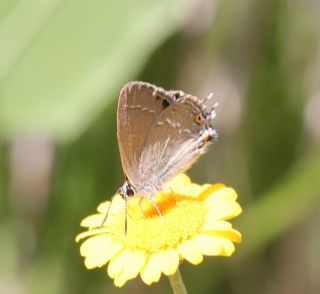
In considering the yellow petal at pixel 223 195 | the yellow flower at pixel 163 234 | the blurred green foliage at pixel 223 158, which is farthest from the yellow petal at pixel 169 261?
the blurred green foliage at pixel 223 158

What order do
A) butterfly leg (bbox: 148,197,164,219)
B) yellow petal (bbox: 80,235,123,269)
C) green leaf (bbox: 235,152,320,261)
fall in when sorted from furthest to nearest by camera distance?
green leaf (bbox: 235,152,320,261), butterfly leg (bbox: 148,197,164,219), yellow petal (bbox: 80,235,123,269)

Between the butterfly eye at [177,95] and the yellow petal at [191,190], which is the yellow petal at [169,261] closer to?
the yellow petal at [191,190]

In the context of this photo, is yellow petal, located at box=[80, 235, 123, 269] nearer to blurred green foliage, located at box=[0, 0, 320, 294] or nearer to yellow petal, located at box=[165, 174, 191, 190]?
yellow petal, located at box=[165, 174, 191, 190]

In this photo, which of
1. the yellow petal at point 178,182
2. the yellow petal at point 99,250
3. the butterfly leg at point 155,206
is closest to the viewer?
the yellow petal at point 99,250

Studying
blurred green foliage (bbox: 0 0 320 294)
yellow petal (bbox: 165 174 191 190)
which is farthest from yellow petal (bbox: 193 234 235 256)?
blurred green foliage (bbox: 0 0 320 294)

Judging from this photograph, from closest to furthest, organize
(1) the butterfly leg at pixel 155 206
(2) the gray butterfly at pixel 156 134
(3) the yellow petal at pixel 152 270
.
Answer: (3) the yellow petal at pixel 152 270
(1) the butterfly leg at pixel 155 206
(2) the gray butterfly at pixel 156 134

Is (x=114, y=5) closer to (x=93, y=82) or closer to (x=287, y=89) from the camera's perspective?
(x=93, y=82)
